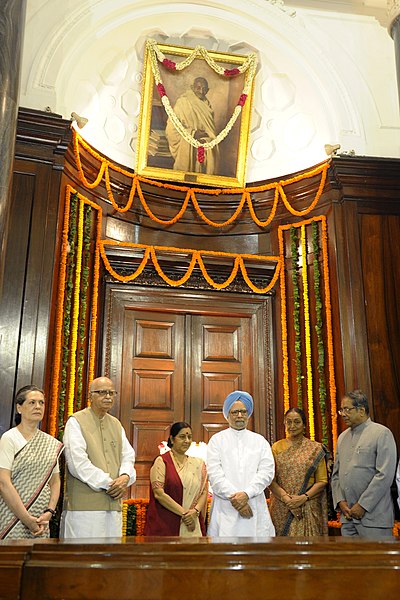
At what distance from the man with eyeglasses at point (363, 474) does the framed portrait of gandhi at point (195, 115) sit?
297 cm

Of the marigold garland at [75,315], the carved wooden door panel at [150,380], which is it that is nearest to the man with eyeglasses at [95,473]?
the marigold garland at [75,315]

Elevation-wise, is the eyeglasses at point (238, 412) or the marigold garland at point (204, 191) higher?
the marigold garland at point (204, 191)

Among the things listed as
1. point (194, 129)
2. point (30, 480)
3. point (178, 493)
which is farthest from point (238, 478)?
point (194, 129)

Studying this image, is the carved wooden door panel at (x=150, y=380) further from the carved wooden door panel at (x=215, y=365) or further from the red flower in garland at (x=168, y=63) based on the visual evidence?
the red flower in garland at (x=168, y=63)

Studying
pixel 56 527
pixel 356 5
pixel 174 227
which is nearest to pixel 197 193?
pixel 174 227

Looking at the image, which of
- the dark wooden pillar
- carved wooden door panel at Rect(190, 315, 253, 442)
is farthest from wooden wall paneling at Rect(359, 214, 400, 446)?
the dark wooden pillar

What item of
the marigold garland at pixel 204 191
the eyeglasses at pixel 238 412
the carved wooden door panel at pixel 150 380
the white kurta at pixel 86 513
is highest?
the marigold garland at pixel 204 191

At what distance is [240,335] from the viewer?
649 centimetres

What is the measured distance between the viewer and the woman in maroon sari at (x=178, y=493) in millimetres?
4227

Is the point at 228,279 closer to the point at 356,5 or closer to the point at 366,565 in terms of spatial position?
the point at 356,5

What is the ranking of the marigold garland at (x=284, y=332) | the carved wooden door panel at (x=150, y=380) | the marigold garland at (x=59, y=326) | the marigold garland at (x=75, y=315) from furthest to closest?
the marigold garland at (x=284, y=332) < the carved wooden door panel at (x=150, y=380) < the marigold garland at (x=75, y=315) < the marigold garland at (x=59, y=326)

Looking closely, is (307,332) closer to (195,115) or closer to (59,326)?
(59,326)

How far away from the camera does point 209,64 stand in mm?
6469

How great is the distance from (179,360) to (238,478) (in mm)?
2130
